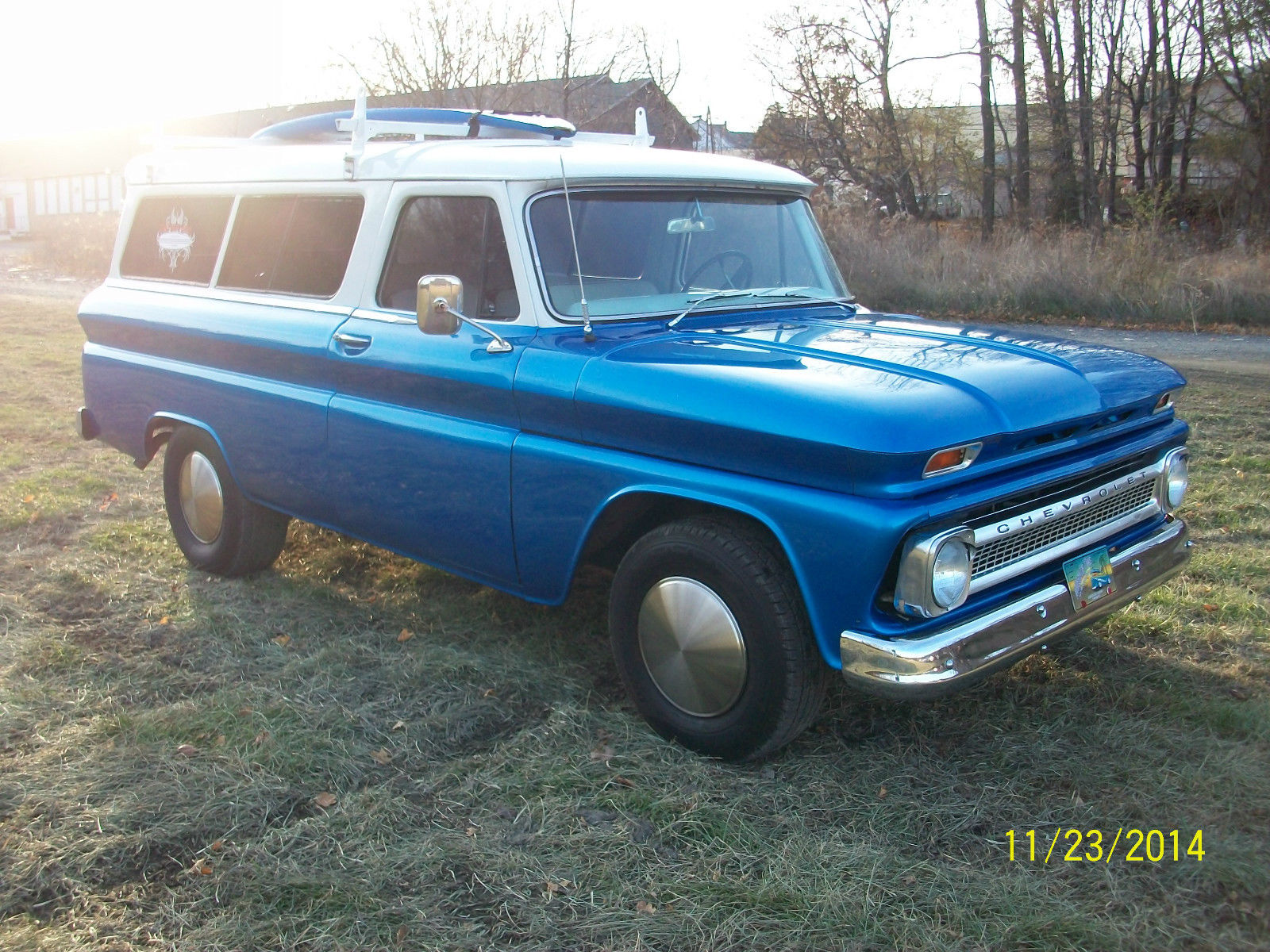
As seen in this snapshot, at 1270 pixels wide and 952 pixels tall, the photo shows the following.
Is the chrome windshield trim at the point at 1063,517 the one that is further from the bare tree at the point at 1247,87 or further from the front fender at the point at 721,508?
the bare tree at the point at 1247,87

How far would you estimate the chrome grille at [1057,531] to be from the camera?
3109 millimetres

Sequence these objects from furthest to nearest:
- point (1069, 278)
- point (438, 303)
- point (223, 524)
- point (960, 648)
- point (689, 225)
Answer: point (1069, 278) → point (223, 524) → point (689, 225) → point (438, 303) → point (960, 648)

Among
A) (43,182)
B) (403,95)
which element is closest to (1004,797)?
(403,95)

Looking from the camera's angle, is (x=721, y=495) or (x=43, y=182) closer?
(x=721, y=495)

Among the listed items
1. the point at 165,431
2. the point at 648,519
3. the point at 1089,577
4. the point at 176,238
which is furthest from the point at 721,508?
the point at 176,238

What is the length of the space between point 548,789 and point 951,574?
Answer: 1.33 m

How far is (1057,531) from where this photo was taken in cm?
335

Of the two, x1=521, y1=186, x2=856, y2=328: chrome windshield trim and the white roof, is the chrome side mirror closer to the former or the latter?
x1=521, y1=186, x2=856, y2=328: chrome windshield trim

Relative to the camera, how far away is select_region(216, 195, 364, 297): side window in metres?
4.50

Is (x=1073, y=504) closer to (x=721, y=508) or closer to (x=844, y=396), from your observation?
(x=844, y=396)

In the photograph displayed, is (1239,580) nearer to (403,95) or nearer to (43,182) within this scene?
(403,95)

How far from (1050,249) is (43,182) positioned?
56.5m

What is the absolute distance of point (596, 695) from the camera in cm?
394

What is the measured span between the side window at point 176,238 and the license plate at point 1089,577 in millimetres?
3958
